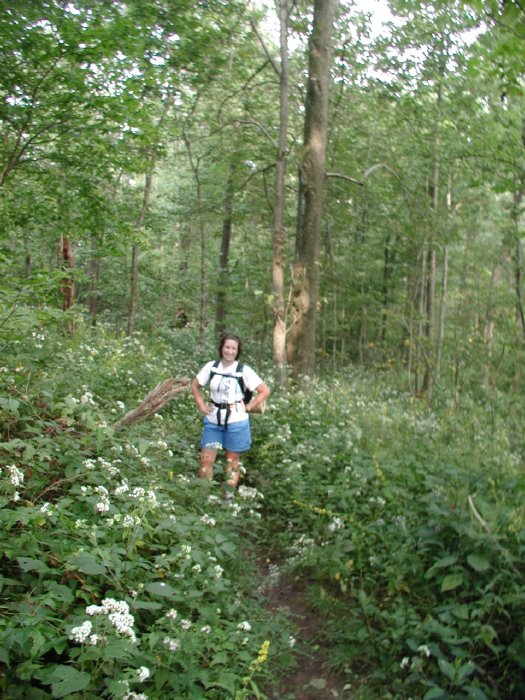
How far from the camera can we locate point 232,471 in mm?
5961

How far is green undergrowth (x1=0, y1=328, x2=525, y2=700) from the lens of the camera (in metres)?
2.91

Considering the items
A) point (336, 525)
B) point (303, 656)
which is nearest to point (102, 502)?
point (303, 656)

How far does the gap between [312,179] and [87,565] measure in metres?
8.60

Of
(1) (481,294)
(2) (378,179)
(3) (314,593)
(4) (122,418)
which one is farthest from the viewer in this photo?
(2) (378,179)

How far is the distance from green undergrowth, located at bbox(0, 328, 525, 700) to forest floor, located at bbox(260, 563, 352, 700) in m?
0.07

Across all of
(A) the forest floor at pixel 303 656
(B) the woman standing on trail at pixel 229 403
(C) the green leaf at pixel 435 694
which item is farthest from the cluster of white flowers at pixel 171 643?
(B) the woman standing on trail at pixel 229 403

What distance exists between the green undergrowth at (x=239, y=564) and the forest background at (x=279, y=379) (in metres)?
0.02

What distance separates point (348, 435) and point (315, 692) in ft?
10.9

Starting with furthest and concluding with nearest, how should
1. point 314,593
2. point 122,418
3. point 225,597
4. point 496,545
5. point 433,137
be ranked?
point 433,137
point 122,418
point 314,593
point 225,597
point 496,545

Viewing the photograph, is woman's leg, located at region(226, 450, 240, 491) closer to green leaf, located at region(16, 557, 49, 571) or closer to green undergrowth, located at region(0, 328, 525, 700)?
green undergrowth, located at region(0, 328, 525, 700)

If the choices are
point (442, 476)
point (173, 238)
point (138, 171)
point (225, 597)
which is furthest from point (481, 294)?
point (173, 238)

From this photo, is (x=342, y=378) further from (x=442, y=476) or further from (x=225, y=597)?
(x=225, y=597)

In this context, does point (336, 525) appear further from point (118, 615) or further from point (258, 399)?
point (118, 615)

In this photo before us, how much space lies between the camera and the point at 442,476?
5.24m
